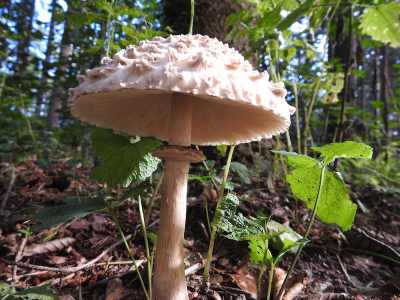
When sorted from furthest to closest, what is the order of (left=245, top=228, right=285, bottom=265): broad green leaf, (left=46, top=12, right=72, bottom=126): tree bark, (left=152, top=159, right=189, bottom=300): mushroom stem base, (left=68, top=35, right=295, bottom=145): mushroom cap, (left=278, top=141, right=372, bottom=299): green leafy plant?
(left=46, top=12, right=72, bottom=126): tree bark → (left=152, top=159, right=189, bottom=300): mushroom stem base → (left=278, top=141, right=372, bottom=299): green leafy plant → (left=245, top=228, right=285, bottom=265): broad green leaf → (left=68, top=35, right=295, bottom=145): mushroom cap

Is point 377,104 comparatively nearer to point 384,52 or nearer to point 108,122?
point 108,122

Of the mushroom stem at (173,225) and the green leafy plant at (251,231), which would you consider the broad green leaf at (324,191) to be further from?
the mushroom stem at (173,225)

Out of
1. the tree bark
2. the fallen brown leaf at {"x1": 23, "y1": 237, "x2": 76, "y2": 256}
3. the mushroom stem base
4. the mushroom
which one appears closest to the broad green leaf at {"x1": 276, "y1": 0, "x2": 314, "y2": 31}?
the mushroom

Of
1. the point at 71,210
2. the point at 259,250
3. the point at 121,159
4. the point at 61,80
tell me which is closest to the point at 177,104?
the point at 121,159

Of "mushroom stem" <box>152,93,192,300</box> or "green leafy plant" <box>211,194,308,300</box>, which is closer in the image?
"green leafy plant" <box>211,194,308,300</box>

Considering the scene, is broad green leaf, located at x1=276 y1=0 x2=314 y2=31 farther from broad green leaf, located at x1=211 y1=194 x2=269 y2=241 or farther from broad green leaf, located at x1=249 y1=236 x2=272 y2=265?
broad green leaf, located at x1=249 y1=236 x2=272 y2=265

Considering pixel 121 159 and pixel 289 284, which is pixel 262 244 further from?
pixel 121 159
